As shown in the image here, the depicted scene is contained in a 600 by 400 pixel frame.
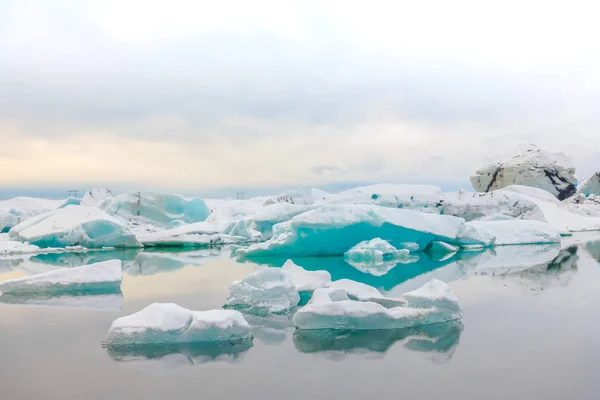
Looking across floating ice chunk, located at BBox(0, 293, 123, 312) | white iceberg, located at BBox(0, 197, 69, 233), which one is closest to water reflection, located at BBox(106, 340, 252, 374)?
floating ice chunk, located at BBox(0, 293, 123, 312)

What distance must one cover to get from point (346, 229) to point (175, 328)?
276 inches

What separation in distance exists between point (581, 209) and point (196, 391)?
24982 millimetres

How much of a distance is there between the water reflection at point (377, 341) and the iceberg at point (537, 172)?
24378 millimetres

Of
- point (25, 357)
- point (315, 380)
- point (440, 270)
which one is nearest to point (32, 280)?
point (25, 357)

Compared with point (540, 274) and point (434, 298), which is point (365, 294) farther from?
point (540, 274)

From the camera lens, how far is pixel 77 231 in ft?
42.6

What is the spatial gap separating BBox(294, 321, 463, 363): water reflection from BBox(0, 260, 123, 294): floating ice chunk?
3332 millimetres

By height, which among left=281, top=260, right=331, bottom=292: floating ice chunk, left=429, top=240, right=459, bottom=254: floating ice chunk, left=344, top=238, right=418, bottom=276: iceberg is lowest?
left=429, top=240, right=459, bottom=254: floating ice chunk

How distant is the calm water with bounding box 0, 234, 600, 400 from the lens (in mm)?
3066

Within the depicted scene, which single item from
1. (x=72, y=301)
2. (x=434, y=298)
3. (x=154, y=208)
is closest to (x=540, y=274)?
(x=434, y=298)

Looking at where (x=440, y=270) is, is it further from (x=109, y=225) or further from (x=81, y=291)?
(x=109, y=225)

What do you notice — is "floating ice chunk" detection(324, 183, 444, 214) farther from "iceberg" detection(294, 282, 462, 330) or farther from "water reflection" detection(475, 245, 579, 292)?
"iceberg" detection(294, 282, 462, 330)

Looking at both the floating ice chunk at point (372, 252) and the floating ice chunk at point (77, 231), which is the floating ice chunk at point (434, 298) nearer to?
the floating ice chunk at point (372, 252)

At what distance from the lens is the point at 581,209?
24.3m
